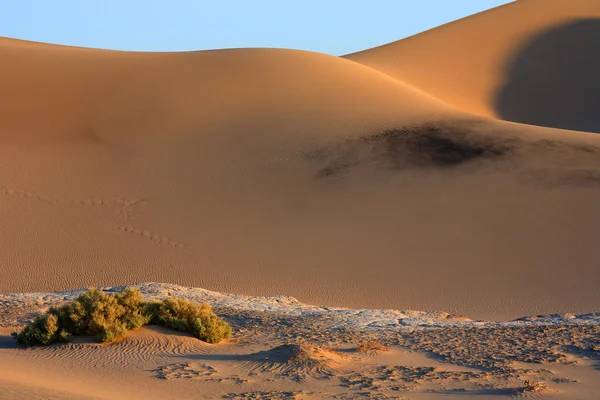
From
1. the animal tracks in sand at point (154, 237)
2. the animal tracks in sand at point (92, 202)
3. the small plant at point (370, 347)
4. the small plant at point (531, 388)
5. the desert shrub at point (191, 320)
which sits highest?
the animal tracks in sand at point (92, 202)

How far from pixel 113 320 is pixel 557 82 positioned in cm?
3845

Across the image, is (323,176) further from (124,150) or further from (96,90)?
(96,90)

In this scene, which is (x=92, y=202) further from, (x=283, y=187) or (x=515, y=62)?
(x=515, y=62)

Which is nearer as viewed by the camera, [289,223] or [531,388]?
[531,388]

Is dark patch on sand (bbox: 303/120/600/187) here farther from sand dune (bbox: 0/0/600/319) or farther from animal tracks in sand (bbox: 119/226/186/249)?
animal tracks in sand (bbox: 119/226/186/249)

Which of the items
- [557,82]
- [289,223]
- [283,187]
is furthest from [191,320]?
[557,82]

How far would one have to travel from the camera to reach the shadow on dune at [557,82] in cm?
4303

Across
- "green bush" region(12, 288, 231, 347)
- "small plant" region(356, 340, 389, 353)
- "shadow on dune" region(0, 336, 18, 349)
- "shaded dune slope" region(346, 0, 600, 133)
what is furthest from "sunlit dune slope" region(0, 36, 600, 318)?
"shaded dune slope" region(346, 0, 600, 133)

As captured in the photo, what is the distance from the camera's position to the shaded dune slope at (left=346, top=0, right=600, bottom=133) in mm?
43844

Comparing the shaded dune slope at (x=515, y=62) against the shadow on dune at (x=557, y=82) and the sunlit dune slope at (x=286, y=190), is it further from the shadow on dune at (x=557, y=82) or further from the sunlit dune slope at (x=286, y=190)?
the sunlit dune slope at (x=286, y=190)

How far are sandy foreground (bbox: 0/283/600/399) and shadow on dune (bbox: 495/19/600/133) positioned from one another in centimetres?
3112

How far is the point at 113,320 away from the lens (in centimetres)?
1113

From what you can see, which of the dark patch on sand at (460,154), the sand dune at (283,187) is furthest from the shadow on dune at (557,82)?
the dark patch on sand at (460,154)

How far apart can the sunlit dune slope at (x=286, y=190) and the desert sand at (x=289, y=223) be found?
0.21 feet
